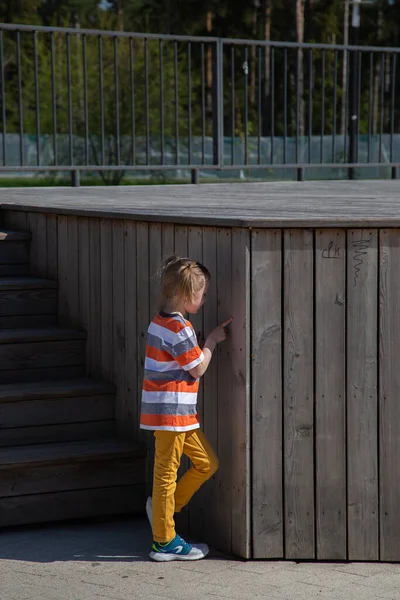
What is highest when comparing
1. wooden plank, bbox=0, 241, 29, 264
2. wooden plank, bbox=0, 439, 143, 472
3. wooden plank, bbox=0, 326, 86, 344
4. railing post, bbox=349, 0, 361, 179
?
railing post, bbox=349, 0, 361, 179

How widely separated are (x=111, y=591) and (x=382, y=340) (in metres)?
1.48

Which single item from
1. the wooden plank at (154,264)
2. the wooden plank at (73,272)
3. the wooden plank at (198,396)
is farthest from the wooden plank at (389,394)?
the wooden plank at (73,272)

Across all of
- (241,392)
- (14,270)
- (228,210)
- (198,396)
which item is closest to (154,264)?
(228,210)

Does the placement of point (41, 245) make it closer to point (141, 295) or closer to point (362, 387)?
point (141, 295)

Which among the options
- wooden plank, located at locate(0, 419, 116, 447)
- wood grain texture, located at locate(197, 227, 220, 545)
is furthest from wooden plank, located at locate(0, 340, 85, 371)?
wood grain texture, located at locate(197, 227, 220, 545)

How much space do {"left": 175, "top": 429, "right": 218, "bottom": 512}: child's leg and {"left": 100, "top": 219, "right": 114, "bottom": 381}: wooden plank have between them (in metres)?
1.02

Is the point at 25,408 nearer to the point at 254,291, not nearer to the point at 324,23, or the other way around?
the point at 254,291

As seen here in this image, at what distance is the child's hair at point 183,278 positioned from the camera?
13.8ft

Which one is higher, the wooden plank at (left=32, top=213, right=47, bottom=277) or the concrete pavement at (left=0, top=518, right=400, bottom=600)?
the wooden plank at (left=32, top=213, right=47, bottom=277)

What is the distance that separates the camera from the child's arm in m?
4.23

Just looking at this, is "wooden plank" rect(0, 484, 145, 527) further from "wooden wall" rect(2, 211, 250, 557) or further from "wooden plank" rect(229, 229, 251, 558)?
"wooden plank" rect(229, 229, 251, 558)

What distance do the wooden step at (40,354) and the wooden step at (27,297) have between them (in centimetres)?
18

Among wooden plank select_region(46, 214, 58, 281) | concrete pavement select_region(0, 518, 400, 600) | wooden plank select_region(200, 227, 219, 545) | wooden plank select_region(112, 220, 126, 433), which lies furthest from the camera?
wooden plank select_region(46, 214, 58, 281)

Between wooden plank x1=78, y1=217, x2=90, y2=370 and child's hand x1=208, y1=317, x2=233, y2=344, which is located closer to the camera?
child's hand x1=208, y1=317, x2=233, y2=344
